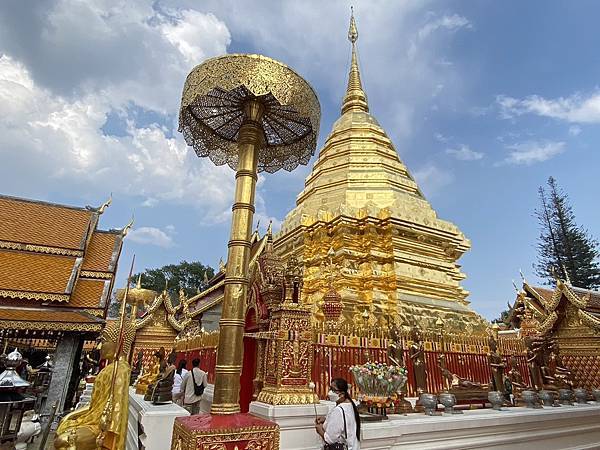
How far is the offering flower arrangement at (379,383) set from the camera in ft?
13.9

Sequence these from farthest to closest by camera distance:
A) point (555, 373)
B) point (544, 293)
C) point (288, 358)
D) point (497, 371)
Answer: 1. point (544, 293)
2. point (555, 373)
3. point (497, 371)
4. point (288, 358)

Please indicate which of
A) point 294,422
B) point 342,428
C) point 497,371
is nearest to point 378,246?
point 497,371

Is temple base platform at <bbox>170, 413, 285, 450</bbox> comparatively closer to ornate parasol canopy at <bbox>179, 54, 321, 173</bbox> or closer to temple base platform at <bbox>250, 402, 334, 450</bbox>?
temple base platform at <bbox>250, 402, 334, 450</bbox>

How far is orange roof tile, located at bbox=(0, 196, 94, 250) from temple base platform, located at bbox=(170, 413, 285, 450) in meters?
13.4

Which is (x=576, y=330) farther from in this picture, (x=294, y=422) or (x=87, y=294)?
(x=87, y=294)

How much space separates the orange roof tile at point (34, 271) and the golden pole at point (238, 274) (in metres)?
11.1

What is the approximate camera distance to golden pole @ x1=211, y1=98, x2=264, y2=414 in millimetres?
3342


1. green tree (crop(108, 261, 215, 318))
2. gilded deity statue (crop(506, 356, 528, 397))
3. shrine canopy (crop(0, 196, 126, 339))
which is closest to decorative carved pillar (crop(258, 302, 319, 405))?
gilded deity statue (crop(506, 356, 528, 397))

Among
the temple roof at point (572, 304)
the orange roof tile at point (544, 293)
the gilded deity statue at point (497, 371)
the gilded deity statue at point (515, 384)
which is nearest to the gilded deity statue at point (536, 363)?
the gilded deity statue at point (515, 384)

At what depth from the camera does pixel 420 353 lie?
5637 mm

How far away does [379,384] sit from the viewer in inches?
168

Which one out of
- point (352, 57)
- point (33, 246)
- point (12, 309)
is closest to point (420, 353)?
point (12, 309)

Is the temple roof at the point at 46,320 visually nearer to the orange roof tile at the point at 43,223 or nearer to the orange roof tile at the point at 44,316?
the orange roof tile at the point at 44,316

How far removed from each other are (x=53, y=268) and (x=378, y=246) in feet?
37.1
